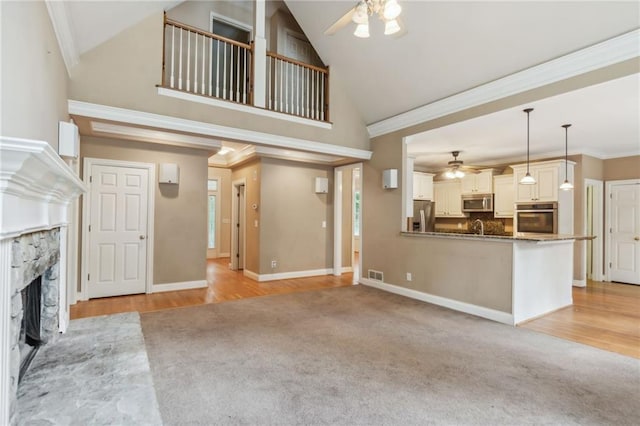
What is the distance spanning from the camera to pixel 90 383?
7.31ft

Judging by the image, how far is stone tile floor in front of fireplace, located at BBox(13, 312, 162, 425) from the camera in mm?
1874

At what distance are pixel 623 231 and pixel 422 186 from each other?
12.6 ft

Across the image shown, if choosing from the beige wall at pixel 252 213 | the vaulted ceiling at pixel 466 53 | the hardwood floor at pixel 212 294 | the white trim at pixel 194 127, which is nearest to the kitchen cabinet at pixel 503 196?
the vaulted ceiling at pixel 466 53

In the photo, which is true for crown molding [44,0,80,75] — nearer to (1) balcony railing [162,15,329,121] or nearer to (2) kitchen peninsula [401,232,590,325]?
(1) balcony railing [162,15,329,121]

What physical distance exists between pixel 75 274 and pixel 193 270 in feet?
5.15

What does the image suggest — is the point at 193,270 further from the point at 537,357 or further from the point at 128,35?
the point at 537,357

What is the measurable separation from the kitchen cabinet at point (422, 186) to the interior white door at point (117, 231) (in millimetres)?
5695

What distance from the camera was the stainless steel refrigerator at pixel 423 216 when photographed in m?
7.84

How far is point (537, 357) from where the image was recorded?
289 cm

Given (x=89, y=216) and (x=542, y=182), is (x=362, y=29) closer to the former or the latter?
(x=89, y=216)

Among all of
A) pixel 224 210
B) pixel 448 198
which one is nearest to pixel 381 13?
→ pixel 448 198

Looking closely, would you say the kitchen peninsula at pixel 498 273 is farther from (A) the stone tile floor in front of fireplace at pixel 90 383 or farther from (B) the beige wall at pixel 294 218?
(A) the stone tile floor in front of fireplace at pixel 90 383

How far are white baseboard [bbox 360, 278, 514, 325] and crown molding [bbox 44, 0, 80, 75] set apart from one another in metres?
A: 5.01

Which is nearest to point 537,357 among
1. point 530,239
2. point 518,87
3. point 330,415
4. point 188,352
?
point 530,239
